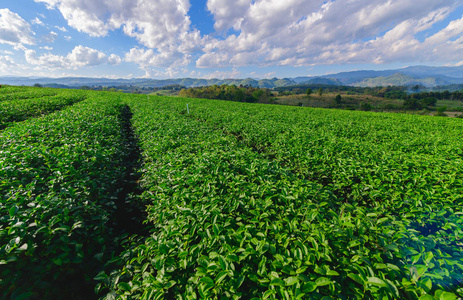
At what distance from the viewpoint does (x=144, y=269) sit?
7.17 ft

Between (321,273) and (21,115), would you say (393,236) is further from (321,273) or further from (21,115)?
(21,115)

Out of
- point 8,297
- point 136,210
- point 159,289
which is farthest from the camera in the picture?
point 136,210

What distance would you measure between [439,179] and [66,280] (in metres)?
7.36

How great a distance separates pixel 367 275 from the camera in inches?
A: 67.1

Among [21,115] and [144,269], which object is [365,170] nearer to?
[144,269]

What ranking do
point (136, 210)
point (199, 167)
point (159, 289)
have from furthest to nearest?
point (136, 210)
point (199, 167)
point (159, 289)

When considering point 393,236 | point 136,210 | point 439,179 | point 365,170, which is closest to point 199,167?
point 136,210

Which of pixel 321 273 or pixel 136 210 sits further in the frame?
pixel 136 210

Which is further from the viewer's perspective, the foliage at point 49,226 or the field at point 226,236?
the foliage at point 49,226

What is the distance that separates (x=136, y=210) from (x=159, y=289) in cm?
360

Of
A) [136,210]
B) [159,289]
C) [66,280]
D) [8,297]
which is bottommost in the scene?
[136,210]

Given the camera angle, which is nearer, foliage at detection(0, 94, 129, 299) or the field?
the field

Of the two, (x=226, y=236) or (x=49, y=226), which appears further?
(x=49, y=226)

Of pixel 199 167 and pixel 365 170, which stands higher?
pixel 199 167
